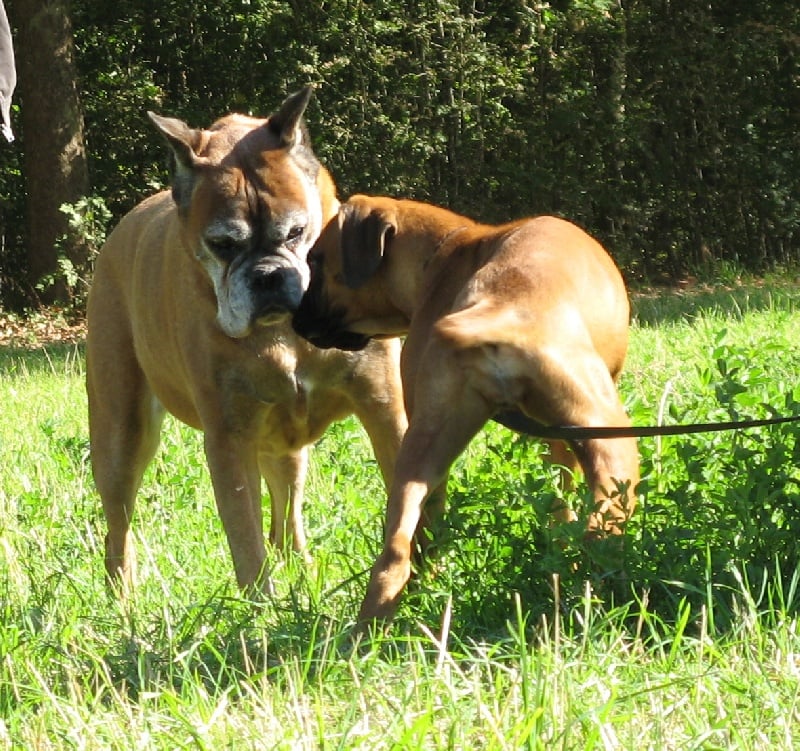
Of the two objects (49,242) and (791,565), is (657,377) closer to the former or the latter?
(791,565)

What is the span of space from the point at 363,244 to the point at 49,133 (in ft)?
38.4

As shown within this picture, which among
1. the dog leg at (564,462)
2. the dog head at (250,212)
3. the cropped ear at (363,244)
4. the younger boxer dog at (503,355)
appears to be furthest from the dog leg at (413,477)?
the dog head at (250,212)

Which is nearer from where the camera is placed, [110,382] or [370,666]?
[370,666]

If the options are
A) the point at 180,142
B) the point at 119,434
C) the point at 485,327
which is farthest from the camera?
the point at 119,434

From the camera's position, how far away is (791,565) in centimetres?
396

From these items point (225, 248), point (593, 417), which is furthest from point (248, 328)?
point (593, 417)

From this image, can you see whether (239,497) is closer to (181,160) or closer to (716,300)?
(181,160)

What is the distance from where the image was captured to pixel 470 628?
3.84m

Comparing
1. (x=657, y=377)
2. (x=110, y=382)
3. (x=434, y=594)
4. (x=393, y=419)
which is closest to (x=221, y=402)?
(x=393, y=419)

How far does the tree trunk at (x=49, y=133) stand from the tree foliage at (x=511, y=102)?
2.06 feet

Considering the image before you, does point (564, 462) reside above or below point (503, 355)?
below

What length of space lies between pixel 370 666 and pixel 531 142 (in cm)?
1371

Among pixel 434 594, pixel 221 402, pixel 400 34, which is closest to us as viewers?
pixel 434 594

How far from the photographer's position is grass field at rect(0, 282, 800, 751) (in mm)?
2953
